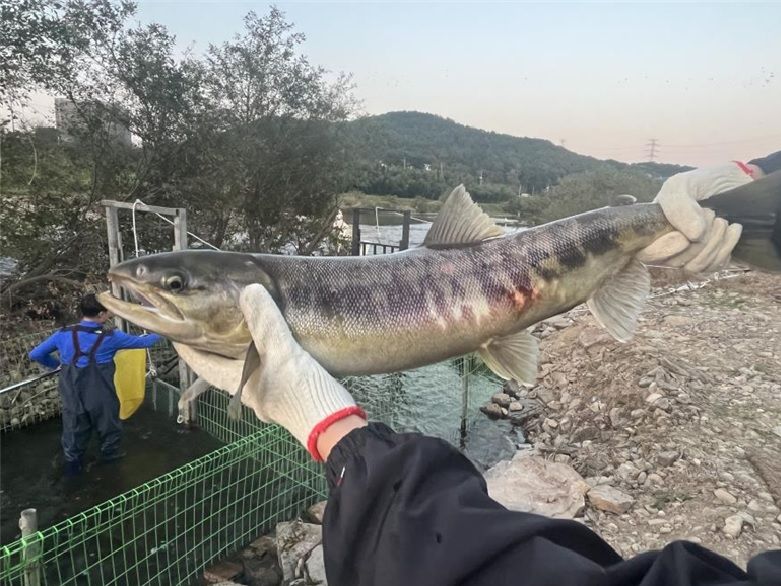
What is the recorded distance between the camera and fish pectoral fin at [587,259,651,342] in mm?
3223

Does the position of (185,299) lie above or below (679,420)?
above

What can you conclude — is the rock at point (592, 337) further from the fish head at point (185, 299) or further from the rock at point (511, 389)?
the fish head at point (185, 299)

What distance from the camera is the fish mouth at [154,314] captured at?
2.52 metres

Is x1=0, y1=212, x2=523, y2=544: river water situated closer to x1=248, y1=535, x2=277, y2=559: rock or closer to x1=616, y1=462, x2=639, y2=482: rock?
x1=616, y1=462, x2=639, y2=482: rock

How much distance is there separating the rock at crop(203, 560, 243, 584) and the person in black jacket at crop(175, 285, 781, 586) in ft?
14.9

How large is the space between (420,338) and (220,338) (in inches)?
40.1

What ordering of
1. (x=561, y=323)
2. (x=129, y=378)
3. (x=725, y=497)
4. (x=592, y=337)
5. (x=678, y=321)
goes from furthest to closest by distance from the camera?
(x=561, y=323)
(x=678, y=321)
(x=592, y=337)
(x=129, y=378)
(x=725, y=497)

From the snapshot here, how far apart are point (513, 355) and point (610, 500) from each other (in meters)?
4.16

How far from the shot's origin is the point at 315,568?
513 centimetres

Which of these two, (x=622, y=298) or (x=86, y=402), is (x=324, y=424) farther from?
(x=86, y=402)

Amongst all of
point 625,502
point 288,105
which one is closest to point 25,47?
point 288,105

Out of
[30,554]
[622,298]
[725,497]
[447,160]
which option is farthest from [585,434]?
[447,160]

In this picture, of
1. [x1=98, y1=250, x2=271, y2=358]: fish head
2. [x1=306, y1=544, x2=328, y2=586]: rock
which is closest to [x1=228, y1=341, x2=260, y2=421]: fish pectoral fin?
[x1=98, y1=250, x2=271, y2=358]: fish head

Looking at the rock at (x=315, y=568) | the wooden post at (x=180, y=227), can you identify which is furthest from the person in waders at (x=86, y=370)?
the rock at (x=315, y=568)
